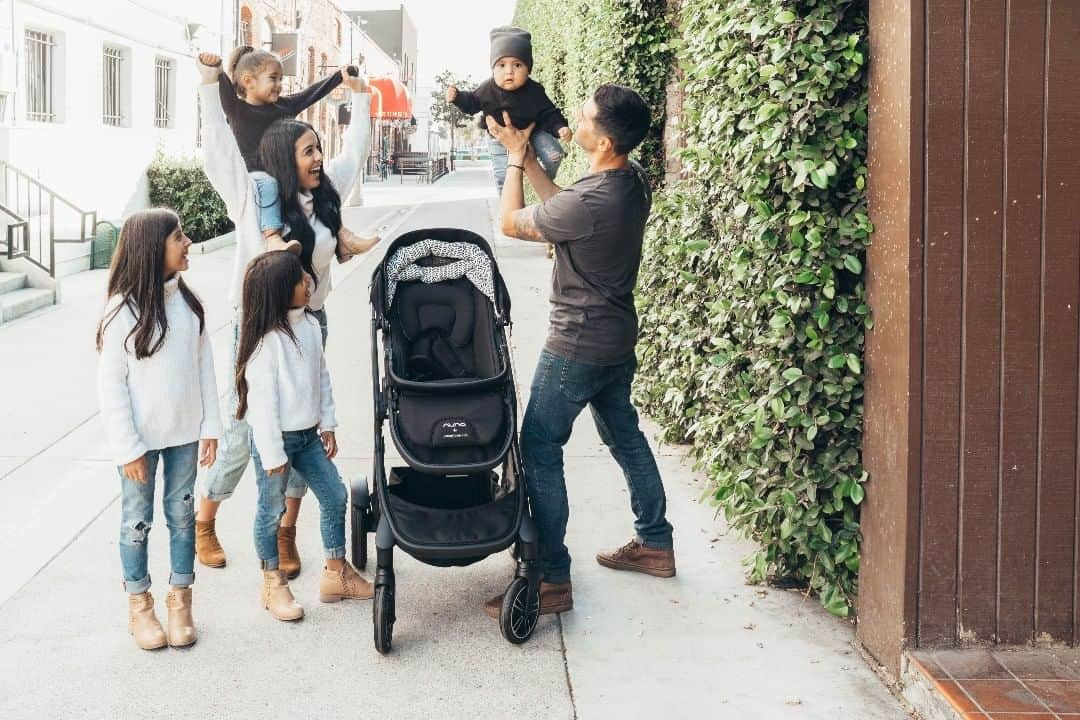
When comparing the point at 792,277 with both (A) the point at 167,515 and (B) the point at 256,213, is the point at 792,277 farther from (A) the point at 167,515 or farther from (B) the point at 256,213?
(A) the point at 167,515

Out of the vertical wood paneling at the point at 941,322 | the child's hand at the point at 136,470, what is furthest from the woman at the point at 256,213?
the vertical wood paneling at the point at 941,322

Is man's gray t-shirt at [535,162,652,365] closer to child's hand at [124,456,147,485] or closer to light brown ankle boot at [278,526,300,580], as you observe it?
light brown ankle boot at [278,526,300,580]

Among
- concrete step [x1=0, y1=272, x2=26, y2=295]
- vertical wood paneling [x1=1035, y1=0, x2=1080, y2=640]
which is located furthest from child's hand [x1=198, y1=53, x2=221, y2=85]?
concrete step [x1=0, y1=272, x2=26, y2=295]

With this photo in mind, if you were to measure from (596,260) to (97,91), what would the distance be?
15.5 metres

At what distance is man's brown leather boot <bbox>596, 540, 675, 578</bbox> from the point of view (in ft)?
15.9

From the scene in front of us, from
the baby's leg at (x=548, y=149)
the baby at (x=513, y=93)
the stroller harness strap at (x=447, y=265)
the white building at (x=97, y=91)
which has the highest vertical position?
the white building at (x=97, y=91)

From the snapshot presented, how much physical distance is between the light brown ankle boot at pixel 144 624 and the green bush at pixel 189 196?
1440cm

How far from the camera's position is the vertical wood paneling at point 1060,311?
3.60m

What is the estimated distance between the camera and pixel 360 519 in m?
4.74

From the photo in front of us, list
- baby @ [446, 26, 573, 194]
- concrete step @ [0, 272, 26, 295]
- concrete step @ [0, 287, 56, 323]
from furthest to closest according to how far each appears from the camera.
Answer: concrete step @ [0, 272, 26, 295], concrete step @ [0, 287, 56, 323], baby @ [446, 26, 573, 194]

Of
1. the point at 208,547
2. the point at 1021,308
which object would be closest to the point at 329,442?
the point at 208,547

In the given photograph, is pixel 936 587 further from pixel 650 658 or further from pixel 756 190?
pixel 756 190

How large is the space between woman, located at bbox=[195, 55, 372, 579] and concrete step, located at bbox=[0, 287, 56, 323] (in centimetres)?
678

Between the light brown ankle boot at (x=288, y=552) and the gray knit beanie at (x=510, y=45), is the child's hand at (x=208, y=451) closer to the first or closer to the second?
the light brown ankle boot at (x=288, y=552)
